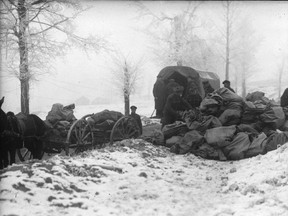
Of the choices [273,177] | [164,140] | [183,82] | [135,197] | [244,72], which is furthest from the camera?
[244,72]

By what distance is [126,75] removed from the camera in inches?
878

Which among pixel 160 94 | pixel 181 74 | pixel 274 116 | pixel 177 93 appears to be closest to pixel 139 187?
pixel 177 93

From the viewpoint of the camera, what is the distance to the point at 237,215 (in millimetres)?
3471

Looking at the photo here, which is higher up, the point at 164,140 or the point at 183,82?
the point at 183,82

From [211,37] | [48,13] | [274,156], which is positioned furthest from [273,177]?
[211,37]

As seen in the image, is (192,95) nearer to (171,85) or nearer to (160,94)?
(171,85)

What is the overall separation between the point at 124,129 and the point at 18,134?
305 centimetres

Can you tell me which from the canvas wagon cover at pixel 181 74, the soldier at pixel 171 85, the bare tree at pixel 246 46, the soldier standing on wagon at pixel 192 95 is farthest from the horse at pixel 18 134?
the bare tree at pixel 246 46

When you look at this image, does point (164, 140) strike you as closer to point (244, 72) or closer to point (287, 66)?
point (244, 72)

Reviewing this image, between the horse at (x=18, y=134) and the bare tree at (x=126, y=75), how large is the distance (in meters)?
14.9

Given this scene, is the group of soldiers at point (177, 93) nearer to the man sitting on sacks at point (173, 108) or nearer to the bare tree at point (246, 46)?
the man sitting on sacks at point (173, 108)

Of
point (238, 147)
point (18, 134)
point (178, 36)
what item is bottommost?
point (238, 147)

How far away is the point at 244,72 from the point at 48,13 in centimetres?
2654

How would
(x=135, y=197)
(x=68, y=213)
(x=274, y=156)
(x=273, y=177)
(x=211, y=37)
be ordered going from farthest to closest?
(x=211, y=37) → (x=274, y=156) → (x=273, y=177) → (x=135, y=197) → (x=68, y=213)
